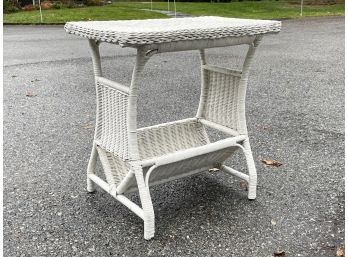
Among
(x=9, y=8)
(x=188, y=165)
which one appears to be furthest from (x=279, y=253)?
(x=9, y=8)

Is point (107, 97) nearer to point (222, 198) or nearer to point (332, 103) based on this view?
point (222, 198)

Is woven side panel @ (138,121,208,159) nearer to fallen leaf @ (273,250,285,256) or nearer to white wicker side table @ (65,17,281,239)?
white wicker side table @ (65,17,281,239)

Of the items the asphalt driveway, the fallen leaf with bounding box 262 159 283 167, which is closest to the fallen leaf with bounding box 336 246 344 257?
the asphalt driveway

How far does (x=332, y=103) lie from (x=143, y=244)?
3.45m

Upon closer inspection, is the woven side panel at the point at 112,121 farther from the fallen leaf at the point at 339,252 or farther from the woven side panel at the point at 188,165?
the fallen leaf at the point at 339,252

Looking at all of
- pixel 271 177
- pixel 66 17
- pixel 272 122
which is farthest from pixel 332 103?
pixel 66 17

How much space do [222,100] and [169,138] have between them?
44cm

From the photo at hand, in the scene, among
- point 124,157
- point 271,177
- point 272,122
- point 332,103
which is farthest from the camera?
point 332,103

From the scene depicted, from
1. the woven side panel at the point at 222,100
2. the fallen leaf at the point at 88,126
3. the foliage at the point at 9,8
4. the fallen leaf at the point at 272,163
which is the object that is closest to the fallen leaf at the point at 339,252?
the woven side panel at the point at 222,100

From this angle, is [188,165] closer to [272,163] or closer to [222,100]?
[222,100]

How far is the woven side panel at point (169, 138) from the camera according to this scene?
3.22 m

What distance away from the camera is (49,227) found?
8.96 ft

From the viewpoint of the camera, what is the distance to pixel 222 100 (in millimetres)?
3232

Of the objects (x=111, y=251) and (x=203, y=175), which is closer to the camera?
(x=111, y=251)
